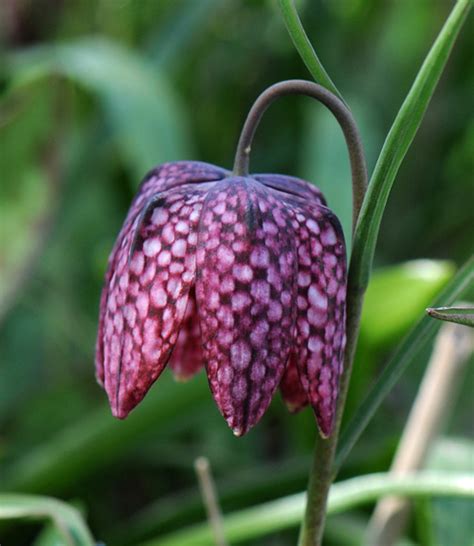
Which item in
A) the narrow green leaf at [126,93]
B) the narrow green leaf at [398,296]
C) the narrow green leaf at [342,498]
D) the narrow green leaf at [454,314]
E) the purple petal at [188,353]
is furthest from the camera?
the narrow green leaf at [126,93]

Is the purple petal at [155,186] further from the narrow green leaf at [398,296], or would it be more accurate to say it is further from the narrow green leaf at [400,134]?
the narrow green leaf at [398,296]

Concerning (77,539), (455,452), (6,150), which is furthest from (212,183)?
(6,150)

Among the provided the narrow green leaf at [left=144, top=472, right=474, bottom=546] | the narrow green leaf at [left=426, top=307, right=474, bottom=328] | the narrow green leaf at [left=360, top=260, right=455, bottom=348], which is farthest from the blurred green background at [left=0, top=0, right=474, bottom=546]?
the narrow green leaf at [left=426, top=307, right=474, bottom=328]

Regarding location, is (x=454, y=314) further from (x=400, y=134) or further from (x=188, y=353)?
(x=188, y=353)

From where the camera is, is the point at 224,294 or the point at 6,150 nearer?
the point at 224,294

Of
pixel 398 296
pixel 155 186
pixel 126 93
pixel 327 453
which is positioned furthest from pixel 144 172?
pixel 327 453

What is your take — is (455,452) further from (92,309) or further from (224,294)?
(92,309)

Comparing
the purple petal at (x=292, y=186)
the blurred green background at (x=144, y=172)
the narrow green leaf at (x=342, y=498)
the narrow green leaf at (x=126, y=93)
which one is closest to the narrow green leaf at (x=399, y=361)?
the purple petal at (x=292, y=186)
